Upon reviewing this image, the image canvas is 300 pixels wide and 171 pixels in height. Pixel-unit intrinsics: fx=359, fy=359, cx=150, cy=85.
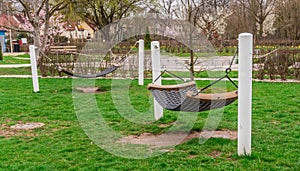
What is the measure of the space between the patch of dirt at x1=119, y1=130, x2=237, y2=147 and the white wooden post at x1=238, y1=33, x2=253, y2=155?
0.71m

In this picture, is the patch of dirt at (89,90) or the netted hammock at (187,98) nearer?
the netted hammock at (187,98)

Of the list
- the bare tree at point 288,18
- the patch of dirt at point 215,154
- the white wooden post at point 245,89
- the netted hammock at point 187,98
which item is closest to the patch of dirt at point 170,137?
the netted hammock at point 187,98

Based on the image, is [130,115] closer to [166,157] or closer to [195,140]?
[195,140]

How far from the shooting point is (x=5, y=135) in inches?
188

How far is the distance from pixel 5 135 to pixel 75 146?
1.26 metres

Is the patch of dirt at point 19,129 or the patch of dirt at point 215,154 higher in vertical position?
the patch of dirt at point 19,129

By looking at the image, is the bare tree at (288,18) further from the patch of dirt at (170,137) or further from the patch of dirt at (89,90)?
the patch of dirt at (170,137)

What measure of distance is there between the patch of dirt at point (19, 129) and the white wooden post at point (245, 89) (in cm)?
272

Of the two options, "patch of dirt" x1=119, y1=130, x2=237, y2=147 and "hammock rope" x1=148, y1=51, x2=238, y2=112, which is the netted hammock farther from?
"patch of dirt" x1=119, y1=130, x2=237, y2=147

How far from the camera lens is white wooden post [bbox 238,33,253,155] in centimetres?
340

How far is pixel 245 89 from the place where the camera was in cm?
345

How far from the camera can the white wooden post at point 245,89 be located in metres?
3.40

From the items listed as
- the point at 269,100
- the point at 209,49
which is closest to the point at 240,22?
the point at 209,49

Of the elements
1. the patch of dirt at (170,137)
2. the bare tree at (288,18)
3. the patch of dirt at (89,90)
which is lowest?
the patch of dirt at (170,137)
